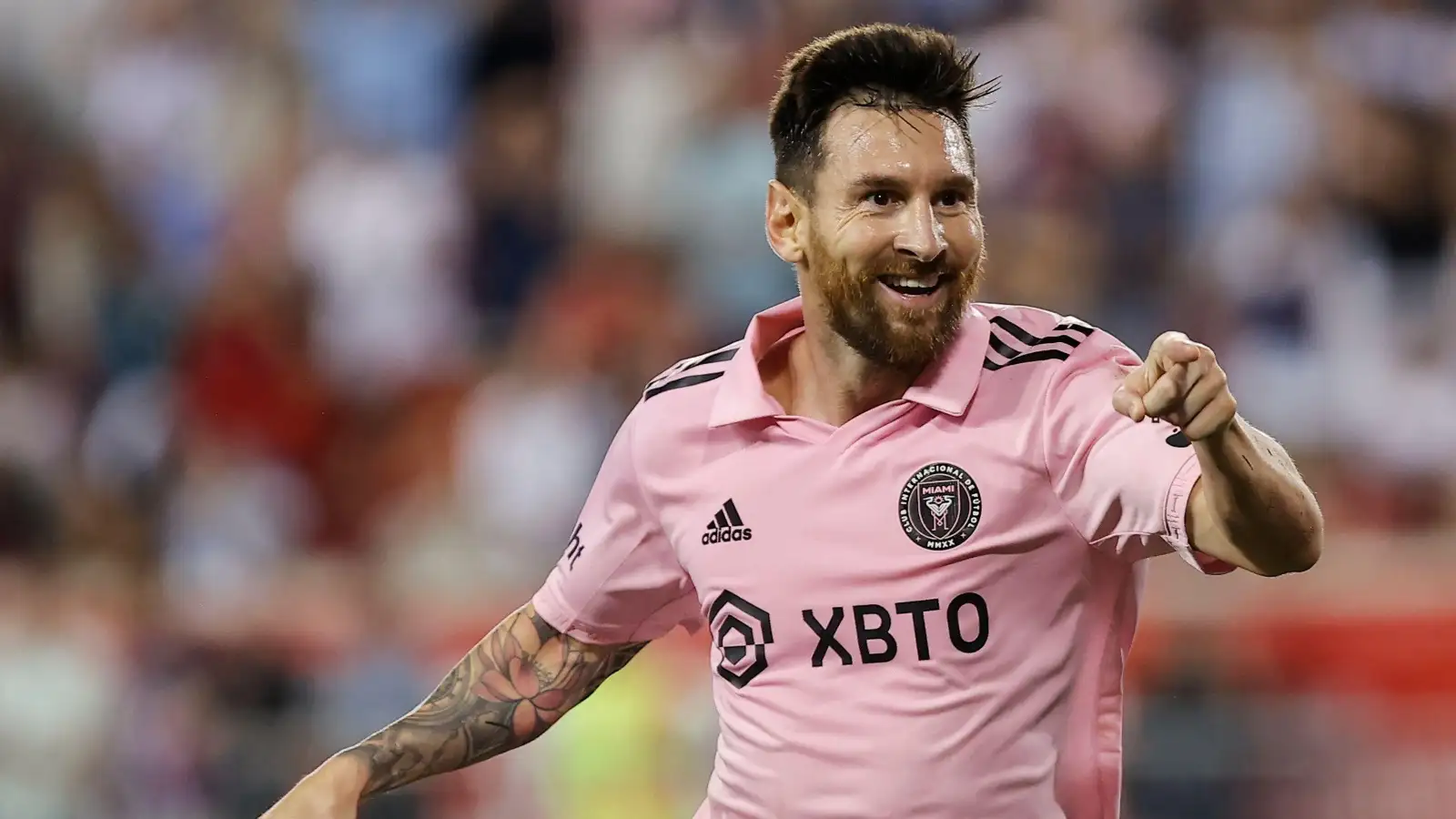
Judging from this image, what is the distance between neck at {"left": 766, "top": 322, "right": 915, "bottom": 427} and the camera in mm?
3742

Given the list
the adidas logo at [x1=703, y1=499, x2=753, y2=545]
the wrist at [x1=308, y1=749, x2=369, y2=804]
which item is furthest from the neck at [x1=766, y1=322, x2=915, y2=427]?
the wrist at [x1=308, y1=749, x2=369, y2=804]

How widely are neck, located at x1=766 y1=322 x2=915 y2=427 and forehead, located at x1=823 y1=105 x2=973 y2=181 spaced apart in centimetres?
32

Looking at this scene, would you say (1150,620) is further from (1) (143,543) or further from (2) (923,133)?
(1) (143,543)

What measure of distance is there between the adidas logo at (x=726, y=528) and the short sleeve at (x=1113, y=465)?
56 centimetres

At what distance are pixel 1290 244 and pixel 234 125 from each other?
4.58 metres

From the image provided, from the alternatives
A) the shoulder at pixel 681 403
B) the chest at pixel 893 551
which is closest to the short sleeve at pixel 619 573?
the shoulder at pixel 681 403

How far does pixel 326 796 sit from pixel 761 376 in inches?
42.9

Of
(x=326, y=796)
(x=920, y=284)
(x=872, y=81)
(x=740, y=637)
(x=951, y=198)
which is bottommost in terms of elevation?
(x=326, y=796)

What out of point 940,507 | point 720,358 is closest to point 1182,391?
point 940,507

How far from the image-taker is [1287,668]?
653cm

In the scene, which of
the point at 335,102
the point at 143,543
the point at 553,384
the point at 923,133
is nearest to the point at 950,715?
the point at 923,133

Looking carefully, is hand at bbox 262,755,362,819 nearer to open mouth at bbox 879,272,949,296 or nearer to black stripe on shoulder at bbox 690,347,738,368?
black stripe on shoulder at bbox 690,347,738,368

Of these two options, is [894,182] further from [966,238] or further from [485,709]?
[485,709]

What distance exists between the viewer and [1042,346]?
3598 millimetres
